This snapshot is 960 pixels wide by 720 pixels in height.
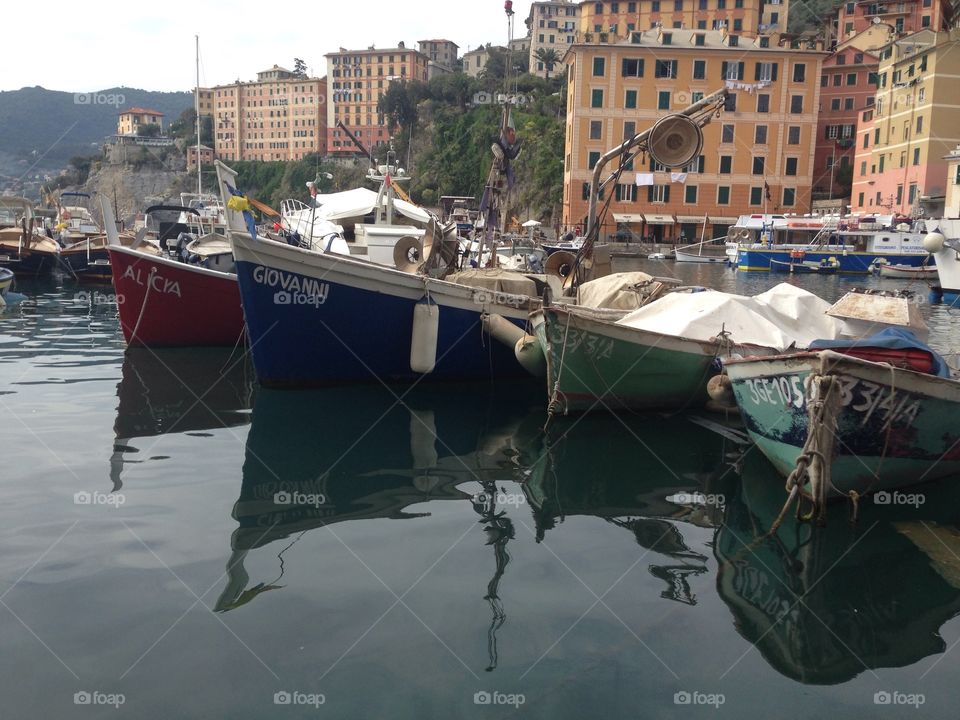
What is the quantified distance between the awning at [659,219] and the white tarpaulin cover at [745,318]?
160 feet

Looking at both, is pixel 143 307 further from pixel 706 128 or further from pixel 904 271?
pixel 706 128

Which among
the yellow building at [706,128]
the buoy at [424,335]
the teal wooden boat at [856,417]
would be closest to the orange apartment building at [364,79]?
the yellow building at [706,128]

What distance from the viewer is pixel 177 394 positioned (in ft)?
40.8

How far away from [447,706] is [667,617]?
181cm

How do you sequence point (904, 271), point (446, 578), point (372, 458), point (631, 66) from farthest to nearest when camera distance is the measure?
point (631, 66) → point (904, 271) → point (372, 458) → point (446, 578)

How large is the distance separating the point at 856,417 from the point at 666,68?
182 ft

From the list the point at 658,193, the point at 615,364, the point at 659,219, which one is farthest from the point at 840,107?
the point at 615,364

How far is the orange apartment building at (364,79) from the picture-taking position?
378ft

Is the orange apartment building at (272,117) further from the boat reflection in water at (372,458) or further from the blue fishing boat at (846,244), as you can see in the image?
the boat reflection in water at (372,458)

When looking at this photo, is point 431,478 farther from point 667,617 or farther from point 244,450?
point 667,617

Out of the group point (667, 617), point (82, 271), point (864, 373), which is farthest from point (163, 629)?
point (82, 271)

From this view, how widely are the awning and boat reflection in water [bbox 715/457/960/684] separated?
173 feet

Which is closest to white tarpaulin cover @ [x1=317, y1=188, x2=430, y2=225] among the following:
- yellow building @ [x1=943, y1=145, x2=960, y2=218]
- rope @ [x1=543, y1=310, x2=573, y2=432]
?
rope @ [x1=543, y1=310, x2=573, y2=432]

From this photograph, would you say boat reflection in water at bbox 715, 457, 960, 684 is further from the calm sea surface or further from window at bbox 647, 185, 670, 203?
window at bbox 647, 185, 670, 203
